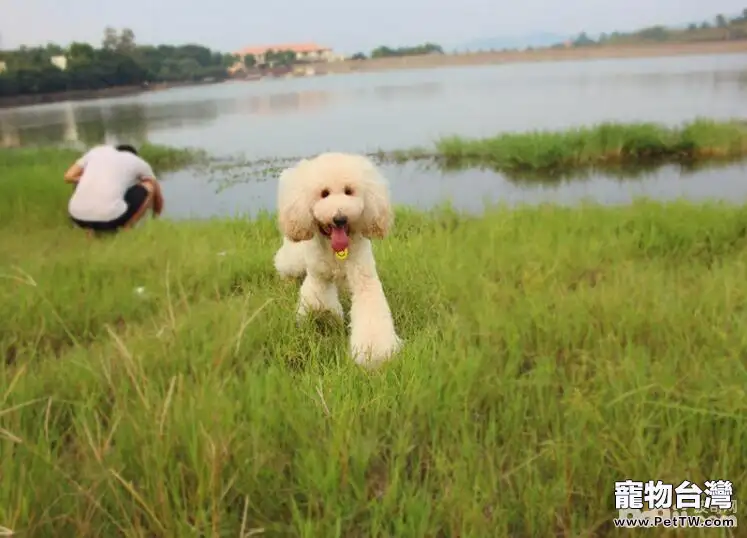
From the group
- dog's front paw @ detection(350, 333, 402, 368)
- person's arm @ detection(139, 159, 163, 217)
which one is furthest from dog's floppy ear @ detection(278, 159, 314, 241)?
person's arm @ detection(139, 159, 163, 217)

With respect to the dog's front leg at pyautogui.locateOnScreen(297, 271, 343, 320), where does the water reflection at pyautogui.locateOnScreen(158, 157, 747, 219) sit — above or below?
below

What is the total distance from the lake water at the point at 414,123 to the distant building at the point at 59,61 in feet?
5.68

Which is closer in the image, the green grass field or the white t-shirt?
the green grass field

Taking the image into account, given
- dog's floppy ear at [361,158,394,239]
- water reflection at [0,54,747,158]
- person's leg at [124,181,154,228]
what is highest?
water reflection at [0,54,747,158]

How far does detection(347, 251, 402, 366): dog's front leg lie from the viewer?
8.21 ft

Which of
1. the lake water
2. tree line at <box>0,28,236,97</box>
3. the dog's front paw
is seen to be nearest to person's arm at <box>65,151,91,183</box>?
the lake water

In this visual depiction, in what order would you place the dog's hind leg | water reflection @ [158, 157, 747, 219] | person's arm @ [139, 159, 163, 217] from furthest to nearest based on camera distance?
water reflection @ [158, 157, 747, 219] → person's arm @ [139, 159, 163, 217] → the dog's hind leg

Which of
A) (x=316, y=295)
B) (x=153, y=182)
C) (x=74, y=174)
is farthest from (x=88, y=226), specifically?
(x=316, y=295)

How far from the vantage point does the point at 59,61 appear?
20.2 m

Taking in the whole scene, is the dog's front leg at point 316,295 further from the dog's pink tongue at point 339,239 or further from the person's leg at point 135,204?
the person's leg at point 135,204

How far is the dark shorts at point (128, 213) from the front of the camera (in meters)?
5.42

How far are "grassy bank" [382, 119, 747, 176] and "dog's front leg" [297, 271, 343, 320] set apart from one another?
7.00m

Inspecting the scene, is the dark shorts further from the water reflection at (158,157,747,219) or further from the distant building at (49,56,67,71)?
the distant building at (49,56,67,71)

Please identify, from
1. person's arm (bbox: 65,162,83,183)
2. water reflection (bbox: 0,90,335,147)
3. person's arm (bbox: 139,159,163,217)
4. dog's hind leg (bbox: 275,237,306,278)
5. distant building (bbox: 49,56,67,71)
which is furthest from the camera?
A: distant building (bbox: 49,56,67,71)
